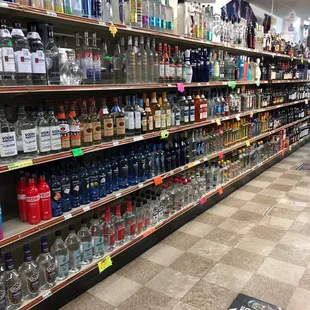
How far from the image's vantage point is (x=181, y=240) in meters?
3.05

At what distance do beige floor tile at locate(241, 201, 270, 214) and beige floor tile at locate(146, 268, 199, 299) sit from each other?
1601 mm

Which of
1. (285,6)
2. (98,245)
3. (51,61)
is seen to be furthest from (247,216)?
(285,6)

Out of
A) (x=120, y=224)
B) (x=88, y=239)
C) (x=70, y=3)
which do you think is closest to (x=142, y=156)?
(x=120, y=224)

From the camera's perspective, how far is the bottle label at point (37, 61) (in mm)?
1778

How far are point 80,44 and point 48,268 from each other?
167cm

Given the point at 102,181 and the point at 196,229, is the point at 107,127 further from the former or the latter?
the point at 196,229

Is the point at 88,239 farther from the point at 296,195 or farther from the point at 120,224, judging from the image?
the point at 296,195

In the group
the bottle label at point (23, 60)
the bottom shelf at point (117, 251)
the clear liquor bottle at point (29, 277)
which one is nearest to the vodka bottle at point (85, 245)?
the bottom shelf at point (117, 251)

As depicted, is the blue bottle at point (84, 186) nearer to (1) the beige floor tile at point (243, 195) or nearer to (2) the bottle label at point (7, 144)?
(2) the bottle label at point (7, 144)

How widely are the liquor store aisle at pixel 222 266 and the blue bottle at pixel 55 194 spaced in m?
0.68

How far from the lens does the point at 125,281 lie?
7.94ft

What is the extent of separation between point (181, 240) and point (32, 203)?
1614mm

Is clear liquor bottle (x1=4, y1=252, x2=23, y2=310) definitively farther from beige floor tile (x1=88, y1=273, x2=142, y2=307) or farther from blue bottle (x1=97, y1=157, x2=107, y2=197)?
blue bottle (x1=97, y1=157, x2=107, y2=197)

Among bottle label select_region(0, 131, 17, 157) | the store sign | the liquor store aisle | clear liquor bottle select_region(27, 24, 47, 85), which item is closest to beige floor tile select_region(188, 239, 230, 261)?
the liquor store aisle
